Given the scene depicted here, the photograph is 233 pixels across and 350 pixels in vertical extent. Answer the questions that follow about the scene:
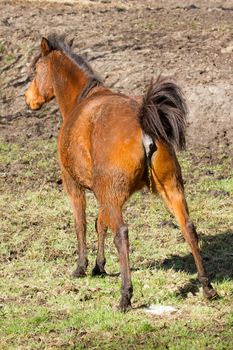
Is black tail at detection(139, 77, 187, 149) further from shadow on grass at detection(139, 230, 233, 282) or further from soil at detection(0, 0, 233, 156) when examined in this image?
soil at detection(0, 0, 233, 156)

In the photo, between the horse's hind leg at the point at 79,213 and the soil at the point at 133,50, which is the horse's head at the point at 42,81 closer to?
the horse's hind leg at the point at 79,213

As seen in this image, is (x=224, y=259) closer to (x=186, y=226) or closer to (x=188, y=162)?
(x=186, y=226)

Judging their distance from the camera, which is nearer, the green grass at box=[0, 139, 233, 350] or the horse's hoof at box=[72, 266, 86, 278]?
the green grass at box=[0, 139, 233, 350]

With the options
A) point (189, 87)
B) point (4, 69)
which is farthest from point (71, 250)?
point (4, 69)

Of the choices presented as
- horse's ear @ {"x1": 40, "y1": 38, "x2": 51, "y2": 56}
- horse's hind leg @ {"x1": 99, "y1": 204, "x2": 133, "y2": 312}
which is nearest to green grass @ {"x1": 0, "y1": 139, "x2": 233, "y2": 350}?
horse's hind leg @ {"x1": 99, "y1": 204, "x2": 133, "y2": 312}

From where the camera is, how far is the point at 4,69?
59.6 ft

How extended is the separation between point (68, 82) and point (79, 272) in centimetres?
196

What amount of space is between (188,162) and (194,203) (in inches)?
85.0

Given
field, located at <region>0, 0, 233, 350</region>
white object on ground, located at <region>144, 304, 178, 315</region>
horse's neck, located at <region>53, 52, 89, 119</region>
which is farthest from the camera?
horse's neck, located at <region>53, 52, 89, 119</region>

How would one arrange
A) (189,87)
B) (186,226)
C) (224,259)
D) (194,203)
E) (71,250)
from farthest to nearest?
(189,87) < (194,203) < (71,250) < (224,259) < (186,226)

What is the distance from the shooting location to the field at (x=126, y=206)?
7.30 meters

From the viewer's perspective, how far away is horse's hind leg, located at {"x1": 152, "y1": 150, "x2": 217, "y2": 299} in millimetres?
7836

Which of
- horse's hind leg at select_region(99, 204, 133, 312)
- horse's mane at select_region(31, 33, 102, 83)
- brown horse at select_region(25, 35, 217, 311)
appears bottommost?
horse's hind leg at select_region(99, 204, 133, 312)

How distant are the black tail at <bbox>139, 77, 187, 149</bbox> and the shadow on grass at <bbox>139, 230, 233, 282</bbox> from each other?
1.55m
